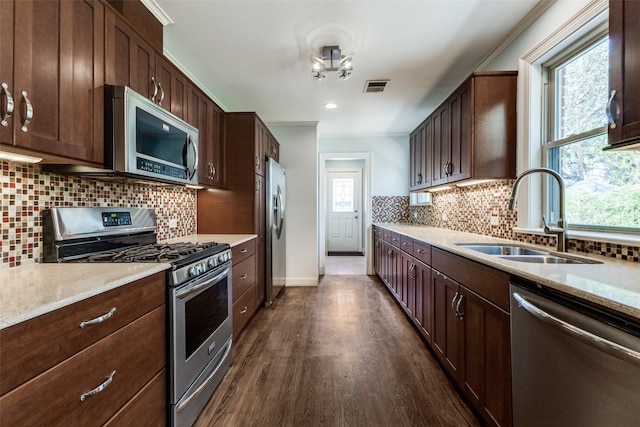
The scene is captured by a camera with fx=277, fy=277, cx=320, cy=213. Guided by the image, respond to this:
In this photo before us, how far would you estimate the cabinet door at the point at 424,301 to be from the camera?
215 cm

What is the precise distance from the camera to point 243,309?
2.54 m

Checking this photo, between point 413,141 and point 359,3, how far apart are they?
8.25 feet

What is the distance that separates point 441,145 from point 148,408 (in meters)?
3.11

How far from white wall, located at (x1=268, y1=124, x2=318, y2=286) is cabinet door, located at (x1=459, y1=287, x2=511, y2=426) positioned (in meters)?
2.73

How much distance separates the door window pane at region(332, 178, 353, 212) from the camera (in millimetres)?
7152

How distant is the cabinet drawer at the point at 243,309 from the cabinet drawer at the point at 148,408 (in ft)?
3.28

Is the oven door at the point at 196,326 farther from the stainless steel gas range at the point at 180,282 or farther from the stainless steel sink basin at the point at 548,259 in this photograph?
the stainless steel sink basin at the point at 548,259

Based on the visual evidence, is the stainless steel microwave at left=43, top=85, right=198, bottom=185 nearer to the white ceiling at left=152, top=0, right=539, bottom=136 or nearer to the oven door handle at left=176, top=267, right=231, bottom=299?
the oven door handle at left=176, top=267, right=231, bottom=299

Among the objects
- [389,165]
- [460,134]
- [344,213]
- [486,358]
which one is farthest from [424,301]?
[344,213]

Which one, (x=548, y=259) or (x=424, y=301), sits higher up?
(x=548, y=259)

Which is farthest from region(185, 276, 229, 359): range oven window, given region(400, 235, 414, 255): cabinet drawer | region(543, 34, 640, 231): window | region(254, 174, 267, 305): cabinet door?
region(543, 34, 640, 231): window

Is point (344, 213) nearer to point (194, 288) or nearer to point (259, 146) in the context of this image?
point (259, 146)

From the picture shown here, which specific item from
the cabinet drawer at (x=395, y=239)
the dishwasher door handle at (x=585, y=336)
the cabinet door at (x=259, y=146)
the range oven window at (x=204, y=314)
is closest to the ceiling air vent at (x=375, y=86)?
the cabinet door at (x=259, y=146)

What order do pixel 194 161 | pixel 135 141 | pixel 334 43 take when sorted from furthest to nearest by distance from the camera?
pixel 334 43
pixel 194 161
pixel 135 141
